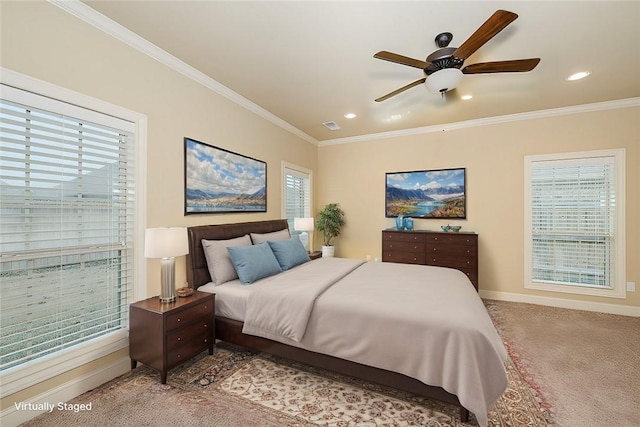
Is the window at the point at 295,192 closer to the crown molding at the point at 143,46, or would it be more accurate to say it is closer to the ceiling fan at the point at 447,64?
the crown molding at the point at 143,46

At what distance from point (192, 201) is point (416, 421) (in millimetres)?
2765

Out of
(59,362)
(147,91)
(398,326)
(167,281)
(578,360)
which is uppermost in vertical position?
(147,91)

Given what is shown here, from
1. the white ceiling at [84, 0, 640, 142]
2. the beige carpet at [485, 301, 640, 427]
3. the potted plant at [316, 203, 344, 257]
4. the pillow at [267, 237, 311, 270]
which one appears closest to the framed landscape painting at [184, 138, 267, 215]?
the pillow at [267, 237, 311, 270]

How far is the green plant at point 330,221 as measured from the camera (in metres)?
5.27

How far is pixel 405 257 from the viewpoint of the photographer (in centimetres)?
445

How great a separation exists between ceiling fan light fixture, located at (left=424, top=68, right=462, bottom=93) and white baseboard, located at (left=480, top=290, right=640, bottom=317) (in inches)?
140

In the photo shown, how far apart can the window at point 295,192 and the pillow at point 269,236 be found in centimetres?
66

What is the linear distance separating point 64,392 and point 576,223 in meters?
6.02

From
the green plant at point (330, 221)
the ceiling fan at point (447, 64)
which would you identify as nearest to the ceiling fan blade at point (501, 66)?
the ceiling fan at point (447, 64)

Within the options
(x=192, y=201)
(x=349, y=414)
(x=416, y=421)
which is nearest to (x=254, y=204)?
(x=192, y=201)

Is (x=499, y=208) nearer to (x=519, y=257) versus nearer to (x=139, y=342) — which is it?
(x=519, y=257)

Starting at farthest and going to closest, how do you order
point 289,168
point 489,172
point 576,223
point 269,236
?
point 289,168 < point 489,172 < point 576,223 < point 269,236

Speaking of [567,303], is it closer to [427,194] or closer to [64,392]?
[427,194]

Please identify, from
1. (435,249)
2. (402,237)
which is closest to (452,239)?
(435,249)
